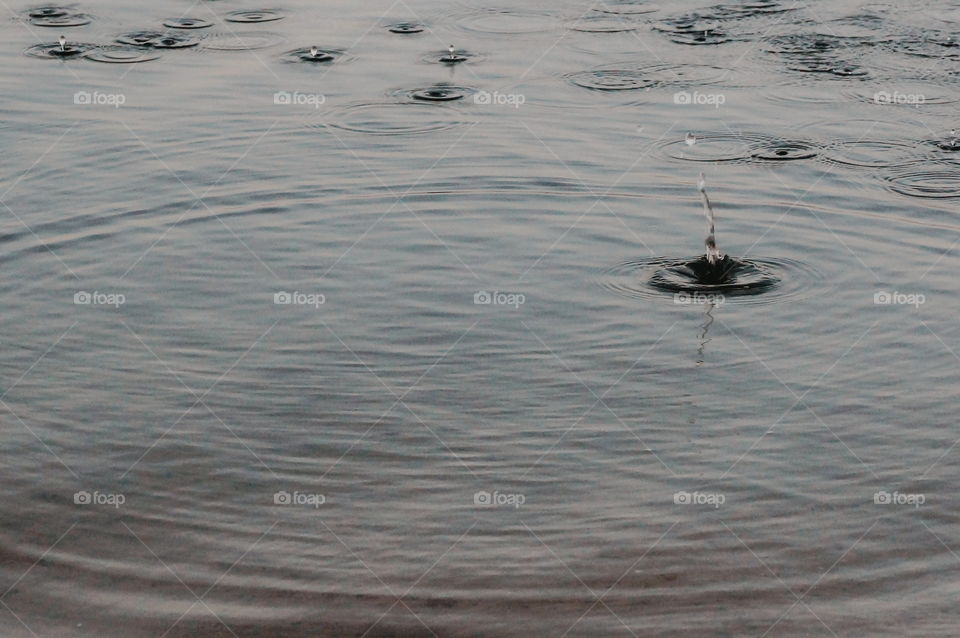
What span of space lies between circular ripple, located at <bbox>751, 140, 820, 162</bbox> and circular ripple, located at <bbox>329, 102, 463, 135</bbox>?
2.79 m

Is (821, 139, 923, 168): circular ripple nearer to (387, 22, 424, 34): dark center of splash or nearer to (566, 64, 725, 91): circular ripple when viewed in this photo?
(566, 64, 725, 91): circular ripple

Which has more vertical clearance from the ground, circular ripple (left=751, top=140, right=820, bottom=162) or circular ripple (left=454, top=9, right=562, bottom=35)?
circular ripple (left=751, top=140, right=820, bottom=162)

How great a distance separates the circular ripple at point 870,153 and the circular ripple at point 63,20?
9.20 meters

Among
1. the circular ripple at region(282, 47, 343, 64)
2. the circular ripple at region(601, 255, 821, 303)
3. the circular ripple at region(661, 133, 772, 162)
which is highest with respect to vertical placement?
the circular ripple at region(601, 255, 821, 303)

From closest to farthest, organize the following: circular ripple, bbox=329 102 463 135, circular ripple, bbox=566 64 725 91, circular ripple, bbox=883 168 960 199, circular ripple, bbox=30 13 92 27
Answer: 1. circular ripple, bbox=883 168 960 199
2. circular ripple, bbox=329 102 463 135
3. circular ripple, bbox=566 64 725 91
4. circular ripple, bbox=30 13 92 27

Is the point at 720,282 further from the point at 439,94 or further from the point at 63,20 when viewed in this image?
the point at 63,20

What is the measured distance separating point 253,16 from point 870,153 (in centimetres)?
820

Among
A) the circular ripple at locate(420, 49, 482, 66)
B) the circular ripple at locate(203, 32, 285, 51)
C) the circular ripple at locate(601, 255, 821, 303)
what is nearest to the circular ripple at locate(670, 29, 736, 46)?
the circular ripple at locate(420, 49, 482, 66)

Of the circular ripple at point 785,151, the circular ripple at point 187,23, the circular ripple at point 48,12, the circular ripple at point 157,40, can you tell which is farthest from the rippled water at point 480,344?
the circular ripple at point 48,12

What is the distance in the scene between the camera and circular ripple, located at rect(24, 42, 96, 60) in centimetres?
1530

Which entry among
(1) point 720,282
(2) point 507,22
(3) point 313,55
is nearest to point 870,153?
(1) point 720,282

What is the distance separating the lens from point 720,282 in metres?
9.34

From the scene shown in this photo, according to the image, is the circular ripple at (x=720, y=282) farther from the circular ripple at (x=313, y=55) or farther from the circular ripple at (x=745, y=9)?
the circular ripple at (x=745, y=9)

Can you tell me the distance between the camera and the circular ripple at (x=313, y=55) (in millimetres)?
15047
